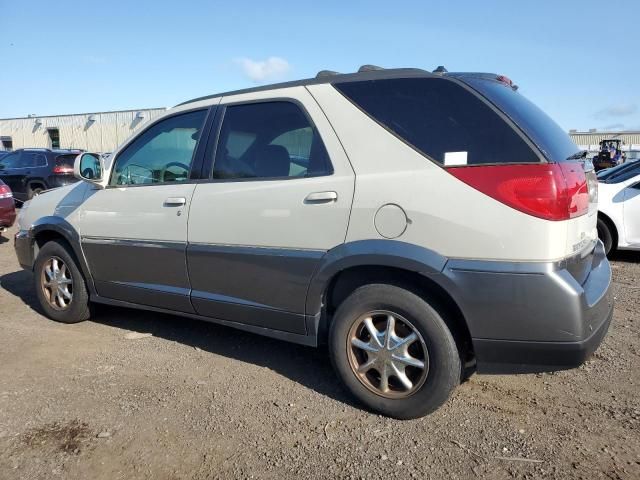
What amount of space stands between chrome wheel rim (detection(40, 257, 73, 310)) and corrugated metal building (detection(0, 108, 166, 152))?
3068 cm

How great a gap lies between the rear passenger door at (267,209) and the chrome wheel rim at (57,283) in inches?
63.6

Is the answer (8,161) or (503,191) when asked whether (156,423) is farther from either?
(8,161)

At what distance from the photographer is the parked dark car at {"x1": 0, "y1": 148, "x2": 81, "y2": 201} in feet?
41.3

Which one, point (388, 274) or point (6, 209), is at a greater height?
point (388, 274)

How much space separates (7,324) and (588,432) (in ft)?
15.2

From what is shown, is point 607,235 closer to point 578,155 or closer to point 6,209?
point 578,155

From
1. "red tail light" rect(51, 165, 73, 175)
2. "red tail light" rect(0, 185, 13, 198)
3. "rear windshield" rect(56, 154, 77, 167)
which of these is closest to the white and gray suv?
"red tail light" rect(0, 185, 13, 198)

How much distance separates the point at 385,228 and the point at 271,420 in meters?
1.26

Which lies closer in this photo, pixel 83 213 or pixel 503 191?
pixel 503 191

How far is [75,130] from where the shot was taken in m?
37.9

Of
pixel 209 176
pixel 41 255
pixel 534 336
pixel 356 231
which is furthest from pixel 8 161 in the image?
pixel 534 336

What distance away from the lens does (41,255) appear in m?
4.64

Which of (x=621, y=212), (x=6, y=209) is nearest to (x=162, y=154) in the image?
(x=621, y=212)

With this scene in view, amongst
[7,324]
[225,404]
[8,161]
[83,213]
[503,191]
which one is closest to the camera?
[503,191]
